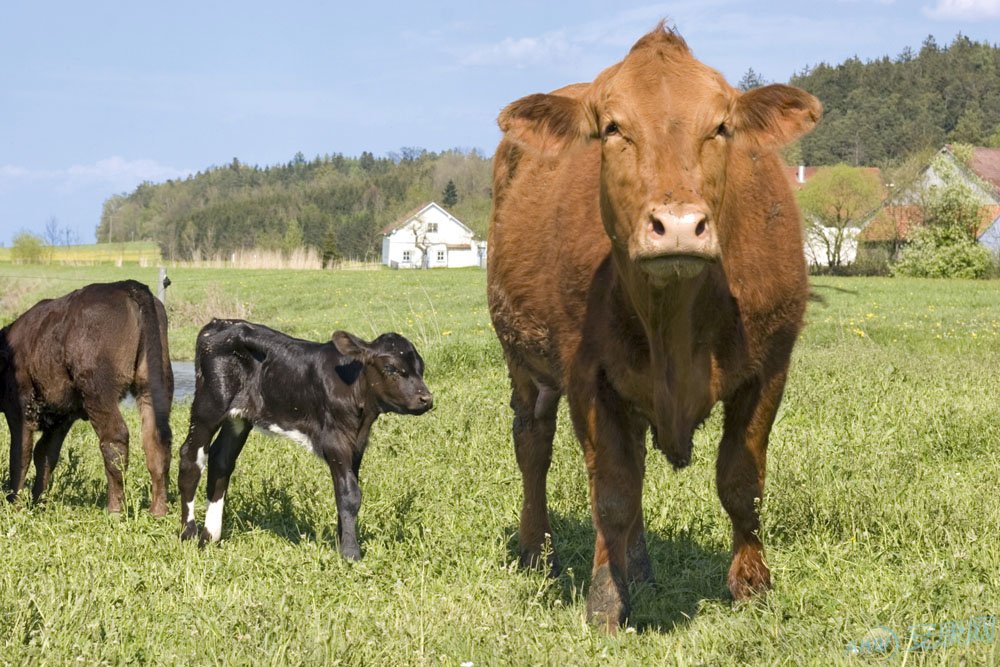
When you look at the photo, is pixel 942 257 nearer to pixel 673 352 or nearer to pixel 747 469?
pixel 747 469

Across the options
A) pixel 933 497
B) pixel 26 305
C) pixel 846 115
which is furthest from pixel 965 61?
pixel 933 497

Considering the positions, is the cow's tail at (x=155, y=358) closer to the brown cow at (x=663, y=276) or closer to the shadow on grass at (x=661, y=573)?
the shadow on grass at (x=661, y=573)

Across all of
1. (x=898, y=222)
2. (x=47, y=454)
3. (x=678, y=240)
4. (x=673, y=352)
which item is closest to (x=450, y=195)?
(x=898, y=222)

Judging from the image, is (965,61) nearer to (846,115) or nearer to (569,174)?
(846,115)

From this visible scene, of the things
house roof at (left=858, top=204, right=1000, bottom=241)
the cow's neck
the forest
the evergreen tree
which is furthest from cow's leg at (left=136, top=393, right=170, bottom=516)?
the evergreen tree

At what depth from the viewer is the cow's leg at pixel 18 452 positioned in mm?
6887

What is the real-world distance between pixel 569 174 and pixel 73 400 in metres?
3.88

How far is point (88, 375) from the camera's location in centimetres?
703

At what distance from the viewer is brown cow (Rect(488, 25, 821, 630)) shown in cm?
371

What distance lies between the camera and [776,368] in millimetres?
4535

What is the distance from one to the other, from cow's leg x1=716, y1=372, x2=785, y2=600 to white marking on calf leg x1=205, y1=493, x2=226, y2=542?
116 inches

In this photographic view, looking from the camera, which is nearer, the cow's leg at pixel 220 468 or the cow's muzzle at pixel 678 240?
the cow's muzzle at pixel 678 240

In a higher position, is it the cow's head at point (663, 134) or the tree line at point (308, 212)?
the tree line at point (308, 212)

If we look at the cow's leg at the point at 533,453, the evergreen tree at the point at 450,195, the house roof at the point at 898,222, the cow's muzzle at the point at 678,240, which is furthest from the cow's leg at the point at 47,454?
the evergreen tree at the point at 450,195
